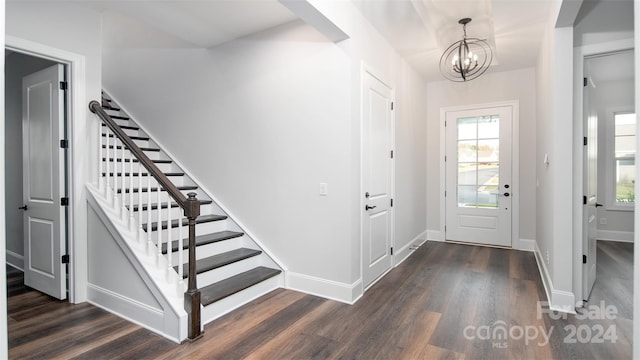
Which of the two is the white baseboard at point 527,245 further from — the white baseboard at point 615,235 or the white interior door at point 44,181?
the white interior door at point 44,181

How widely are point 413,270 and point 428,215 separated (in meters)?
1.90

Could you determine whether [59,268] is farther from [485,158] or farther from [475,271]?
[485,158]

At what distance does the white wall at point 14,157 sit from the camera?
3973 mm

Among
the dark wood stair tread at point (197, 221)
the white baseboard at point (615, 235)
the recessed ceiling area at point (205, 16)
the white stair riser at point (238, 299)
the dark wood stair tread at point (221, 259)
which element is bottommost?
the white stair riser at point (238, 299)

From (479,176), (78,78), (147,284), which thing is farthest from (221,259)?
(479,176)

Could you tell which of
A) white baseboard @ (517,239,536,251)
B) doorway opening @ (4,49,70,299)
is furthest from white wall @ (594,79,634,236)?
doorway opening @ (4,49,70,299)

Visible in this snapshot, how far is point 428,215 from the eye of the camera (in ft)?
18.8

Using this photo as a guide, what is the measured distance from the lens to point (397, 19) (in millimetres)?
3357

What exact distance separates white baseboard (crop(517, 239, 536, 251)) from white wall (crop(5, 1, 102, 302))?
5487mm

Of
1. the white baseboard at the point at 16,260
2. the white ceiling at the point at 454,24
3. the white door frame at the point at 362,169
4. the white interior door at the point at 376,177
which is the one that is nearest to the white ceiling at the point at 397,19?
the white ceiling at the point at 454,24

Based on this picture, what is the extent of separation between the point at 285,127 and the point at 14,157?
340cm

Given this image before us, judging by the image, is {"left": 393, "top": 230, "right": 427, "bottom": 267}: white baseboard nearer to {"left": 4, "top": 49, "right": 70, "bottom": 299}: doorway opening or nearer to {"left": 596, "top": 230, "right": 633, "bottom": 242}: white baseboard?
{"left": 596, "top": 230, "right": 633, "bottom": 242}: white baseboard

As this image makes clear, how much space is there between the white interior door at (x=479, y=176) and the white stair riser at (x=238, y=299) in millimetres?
3326

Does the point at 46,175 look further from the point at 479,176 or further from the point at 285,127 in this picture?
the point at 479,176
